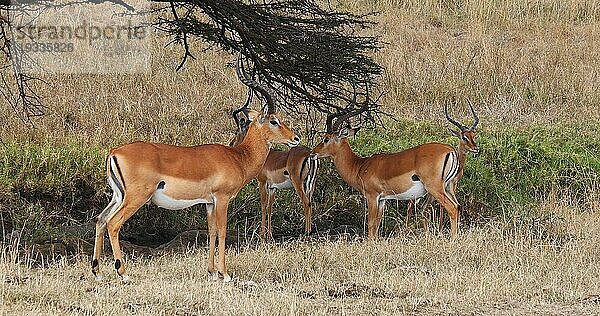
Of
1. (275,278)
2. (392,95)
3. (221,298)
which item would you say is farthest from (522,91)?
(221,298)

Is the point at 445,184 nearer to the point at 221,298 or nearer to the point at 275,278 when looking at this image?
the point at 275,278

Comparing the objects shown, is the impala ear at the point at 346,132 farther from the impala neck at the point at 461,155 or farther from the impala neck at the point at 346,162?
the impala neck at the point at 461,155

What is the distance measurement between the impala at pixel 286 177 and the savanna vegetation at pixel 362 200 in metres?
0.31

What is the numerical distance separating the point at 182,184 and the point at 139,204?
358 millimetres

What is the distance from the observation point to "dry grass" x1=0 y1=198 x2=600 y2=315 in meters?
6.04

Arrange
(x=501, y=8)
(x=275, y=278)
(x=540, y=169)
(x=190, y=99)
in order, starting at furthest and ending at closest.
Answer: (x=501, y=8)
(x=190, y=99)
(x=540, y=169)
(x=275, y=278)

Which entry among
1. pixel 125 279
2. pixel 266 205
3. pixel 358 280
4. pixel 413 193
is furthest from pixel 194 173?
pixel 266 205

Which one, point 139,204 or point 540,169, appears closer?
point 139,204

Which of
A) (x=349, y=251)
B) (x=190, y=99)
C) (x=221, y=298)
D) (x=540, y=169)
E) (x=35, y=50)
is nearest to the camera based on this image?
A: (x=221, y=298)

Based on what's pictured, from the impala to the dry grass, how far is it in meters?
0.94

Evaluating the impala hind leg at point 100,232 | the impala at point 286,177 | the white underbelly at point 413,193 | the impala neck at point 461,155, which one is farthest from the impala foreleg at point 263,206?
the impala hind leg at point 100,232

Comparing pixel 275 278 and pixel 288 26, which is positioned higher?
pixel 288 26

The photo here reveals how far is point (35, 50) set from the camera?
1852 cm

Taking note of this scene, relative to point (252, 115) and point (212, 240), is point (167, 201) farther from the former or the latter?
point (252, 115)
